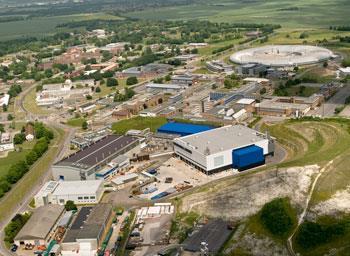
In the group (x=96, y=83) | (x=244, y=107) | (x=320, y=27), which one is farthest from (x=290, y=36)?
(x=244, y=107)

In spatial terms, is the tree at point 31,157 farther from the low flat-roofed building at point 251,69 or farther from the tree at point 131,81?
the low flat-roofed building at point 251,69

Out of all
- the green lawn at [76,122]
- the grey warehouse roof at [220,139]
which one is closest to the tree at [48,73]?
the green lawn at [76,122]

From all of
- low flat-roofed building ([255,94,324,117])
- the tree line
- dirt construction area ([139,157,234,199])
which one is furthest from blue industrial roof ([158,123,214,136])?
the tree line

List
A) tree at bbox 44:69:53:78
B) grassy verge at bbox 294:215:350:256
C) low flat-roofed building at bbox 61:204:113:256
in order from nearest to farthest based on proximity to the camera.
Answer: grassy verge at bbox 294:215:350:256, low flat-roofed building at bbox 61:204:113:256, tree at bbox 44:69:53:78

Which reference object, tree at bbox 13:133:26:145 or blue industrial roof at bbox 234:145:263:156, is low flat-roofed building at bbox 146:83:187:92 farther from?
blue industrial roof at bbox 234:145:263:156

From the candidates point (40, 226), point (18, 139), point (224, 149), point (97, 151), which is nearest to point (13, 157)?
point (18, 139)

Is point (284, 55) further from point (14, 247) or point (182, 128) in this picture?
point (14, 247)
